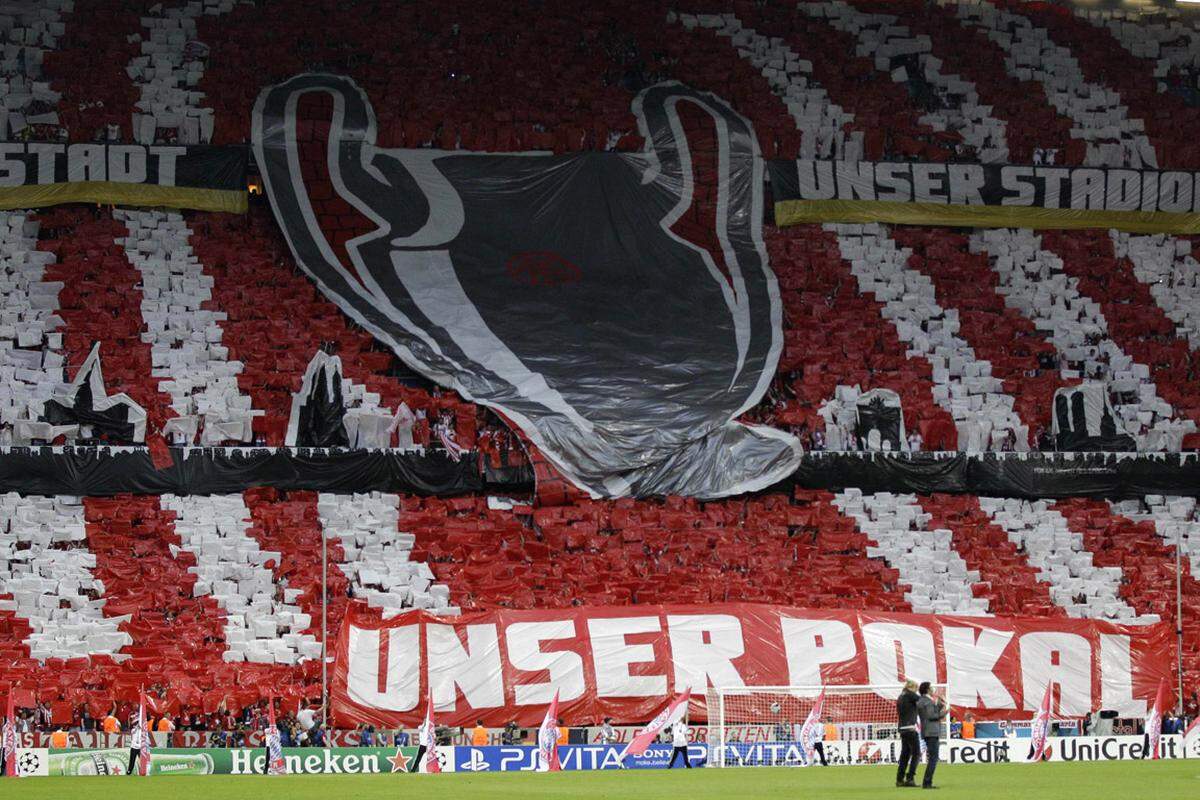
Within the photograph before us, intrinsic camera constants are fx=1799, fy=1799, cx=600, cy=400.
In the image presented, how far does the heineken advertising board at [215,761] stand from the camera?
25016 millimetres

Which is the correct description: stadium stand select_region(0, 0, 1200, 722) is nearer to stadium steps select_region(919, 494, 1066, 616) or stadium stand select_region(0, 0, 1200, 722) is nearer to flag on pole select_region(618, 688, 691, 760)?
stadium steps select_region(919, 494, 1066, 616)

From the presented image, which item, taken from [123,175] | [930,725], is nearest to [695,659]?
[930,725]

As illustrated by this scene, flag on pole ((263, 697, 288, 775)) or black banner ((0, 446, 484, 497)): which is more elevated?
black banner ((0, 446, 484, 497))

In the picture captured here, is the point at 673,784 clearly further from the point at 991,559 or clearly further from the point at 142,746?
the point at 991,559

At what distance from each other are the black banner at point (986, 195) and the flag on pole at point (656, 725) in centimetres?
1880

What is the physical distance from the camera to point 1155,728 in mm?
26625

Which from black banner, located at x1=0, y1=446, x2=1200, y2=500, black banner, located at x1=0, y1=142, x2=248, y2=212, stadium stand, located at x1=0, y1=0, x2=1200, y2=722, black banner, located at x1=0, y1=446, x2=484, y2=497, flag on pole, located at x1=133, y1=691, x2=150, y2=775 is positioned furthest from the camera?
black banner, located at x1=0, y1=142, x2=248, y2=212

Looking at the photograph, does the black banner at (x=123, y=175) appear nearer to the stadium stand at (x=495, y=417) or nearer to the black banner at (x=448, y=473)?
the stadium stand at (x=495, y=417)

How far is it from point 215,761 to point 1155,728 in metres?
13.7

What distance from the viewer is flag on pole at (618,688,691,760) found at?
2461 centimetres

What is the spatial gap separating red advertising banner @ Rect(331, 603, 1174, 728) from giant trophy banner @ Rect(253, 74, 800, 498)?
6.17 m

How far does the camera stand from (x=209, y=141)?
40875 mm

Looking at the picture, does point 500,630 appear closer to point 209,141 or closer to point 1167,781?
point 1167,781

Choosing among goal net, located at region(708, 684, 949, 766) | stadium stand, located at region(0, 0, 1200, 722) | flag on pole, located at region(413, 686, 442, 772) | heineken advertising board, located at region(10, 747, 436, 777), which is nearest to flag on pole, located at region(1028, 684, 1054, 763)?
goal net, located at region(708, 684, 949, 766)
